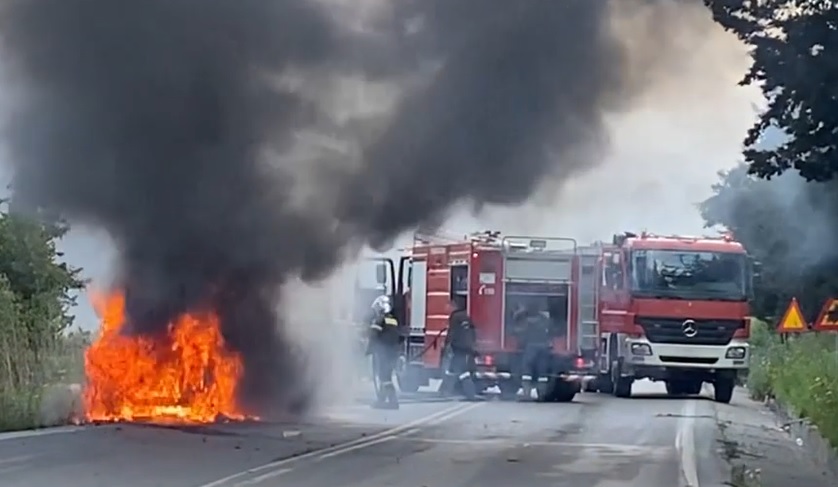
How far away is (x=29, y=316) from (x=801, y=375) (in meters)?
11.3

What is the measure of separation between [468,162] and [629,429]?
14.5 ft

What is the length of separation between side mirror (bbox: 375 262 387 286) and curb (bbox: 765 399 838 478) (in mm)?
10077

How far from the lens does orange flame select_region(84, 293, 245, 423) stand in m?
21.0

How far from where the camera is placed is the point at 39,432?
61.7 feet

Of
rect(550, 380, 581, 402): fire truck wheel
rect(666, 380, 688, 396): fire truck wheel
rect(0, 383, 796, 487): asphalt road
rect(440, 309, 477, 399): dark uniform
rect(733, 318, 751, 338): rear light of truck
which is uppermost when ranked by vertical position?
rect(733, 318, 751, 338): rear light of truck

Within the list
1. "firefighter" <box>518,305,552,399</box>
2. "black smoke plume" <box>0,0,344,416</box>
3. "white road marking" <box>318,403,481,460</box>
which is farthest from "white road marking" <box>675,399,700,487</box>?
"black smoke plume" <box>0,0,344,416</box>

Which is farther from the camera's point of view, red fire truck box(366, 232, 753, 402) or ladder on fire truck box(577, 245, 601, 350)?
ladder on fire truck box(577, 245, 601, 350)

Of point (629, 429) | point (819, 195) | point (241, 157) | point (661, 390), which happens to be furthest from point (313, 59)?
point (661, 390)

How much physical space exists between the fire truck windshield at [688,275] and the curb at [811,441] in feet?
14.1

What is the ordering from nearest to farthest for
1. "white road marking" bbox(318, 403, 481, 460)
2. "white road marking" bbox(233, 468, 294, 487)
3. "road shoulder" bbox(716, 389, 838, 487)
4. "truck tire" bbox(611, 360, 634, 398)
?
"white road marking" bbox(233, 468, 294, 487) < "road shoulder" bbox(716, 389, 838, 487) < "white road marking" bbox(318, 403, 481, 460) < "truck tire" bbox(611, 360, 634, 398)

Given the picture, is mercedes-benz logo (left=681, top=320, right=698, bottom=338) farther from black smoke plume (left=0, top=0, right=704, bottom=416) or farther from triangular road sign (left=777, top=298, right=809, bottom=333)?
black smoke plume (left=0, top=0, right=704, bottom=416)

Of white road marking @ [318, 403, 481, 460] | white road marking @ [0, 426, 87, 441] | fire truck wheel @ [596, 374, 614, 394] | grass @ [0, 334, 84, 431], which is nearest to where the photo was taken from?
white road marking @ [318, 403, 481, 460]

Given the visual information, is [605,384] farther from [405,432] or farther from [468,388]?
[405,432]

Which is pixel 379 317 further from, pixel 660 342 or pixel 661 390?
pixel 661 390
